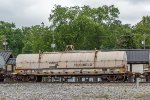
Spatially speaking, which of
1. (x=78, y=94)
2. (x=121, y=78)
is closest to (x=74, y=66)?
(x=121, y=78)

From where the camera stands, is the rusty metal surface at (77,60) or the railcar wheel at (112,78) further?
the rusty metal surface at (77,60)

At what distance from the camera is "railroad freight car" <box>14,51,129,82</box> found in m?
54.2

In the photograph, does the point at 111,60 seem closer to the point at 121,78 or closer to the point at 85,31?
the point at 121,78

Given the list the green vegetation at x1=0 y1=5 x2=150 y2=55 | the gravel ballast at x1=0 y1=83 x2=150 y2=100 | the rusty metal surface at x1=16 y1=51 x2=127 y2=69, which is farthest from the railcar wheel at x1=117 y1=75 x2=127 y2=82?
the green vegetation at x1=0 y1=5 x2=150 y2=55

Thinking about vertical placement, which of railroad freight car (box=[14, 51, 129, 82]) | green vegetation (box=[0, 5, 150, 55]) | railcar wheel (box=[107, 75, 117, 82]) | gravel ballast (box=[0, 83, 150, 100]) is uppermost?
green vegetation (box=[0, 5, 150, 55])

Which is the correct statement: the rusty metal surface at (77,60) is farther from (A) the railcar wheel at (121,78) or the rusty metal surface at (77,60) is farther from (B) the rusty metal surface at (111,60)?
(A) the railcar wheel at (121,78)

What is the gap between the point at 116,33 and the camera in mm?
117250

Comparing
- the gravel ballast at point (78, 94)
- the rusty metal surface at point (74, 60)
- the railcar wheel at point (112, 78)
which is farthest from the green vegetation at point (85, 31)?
the gravel ballast at point (78, 94)

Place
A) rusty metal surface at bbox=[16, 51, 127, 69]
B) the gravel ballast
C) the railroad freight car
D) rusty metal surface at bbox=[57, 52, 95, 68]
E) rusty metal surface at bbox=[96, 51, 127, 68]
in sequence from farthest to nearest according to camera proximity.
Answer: rusty metal surface at bbox=[57, 52, 95, 68]
rusty metal surface at bbox=[16, 51, 127, 69]
rusty metal surface at bbox=[96, 51, 127, 68]
the railroad freight car
the gravel ballast

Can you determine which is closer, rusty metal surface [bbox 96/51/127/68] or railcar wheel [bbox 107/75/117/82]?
railcar wheel [bbox 107/75/117/82]

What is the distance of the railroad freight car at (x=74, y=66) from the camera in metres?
54.2

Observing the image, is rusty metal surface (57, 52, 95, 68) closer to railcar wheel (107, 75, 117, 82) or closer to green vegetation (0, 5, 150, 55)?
railcar wheel (107, 75, 117, 82)

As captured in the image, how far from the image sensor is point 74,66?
56219 mm

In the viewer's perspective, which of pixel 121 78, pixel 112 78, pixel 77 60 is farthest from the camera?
pixel 77 60
